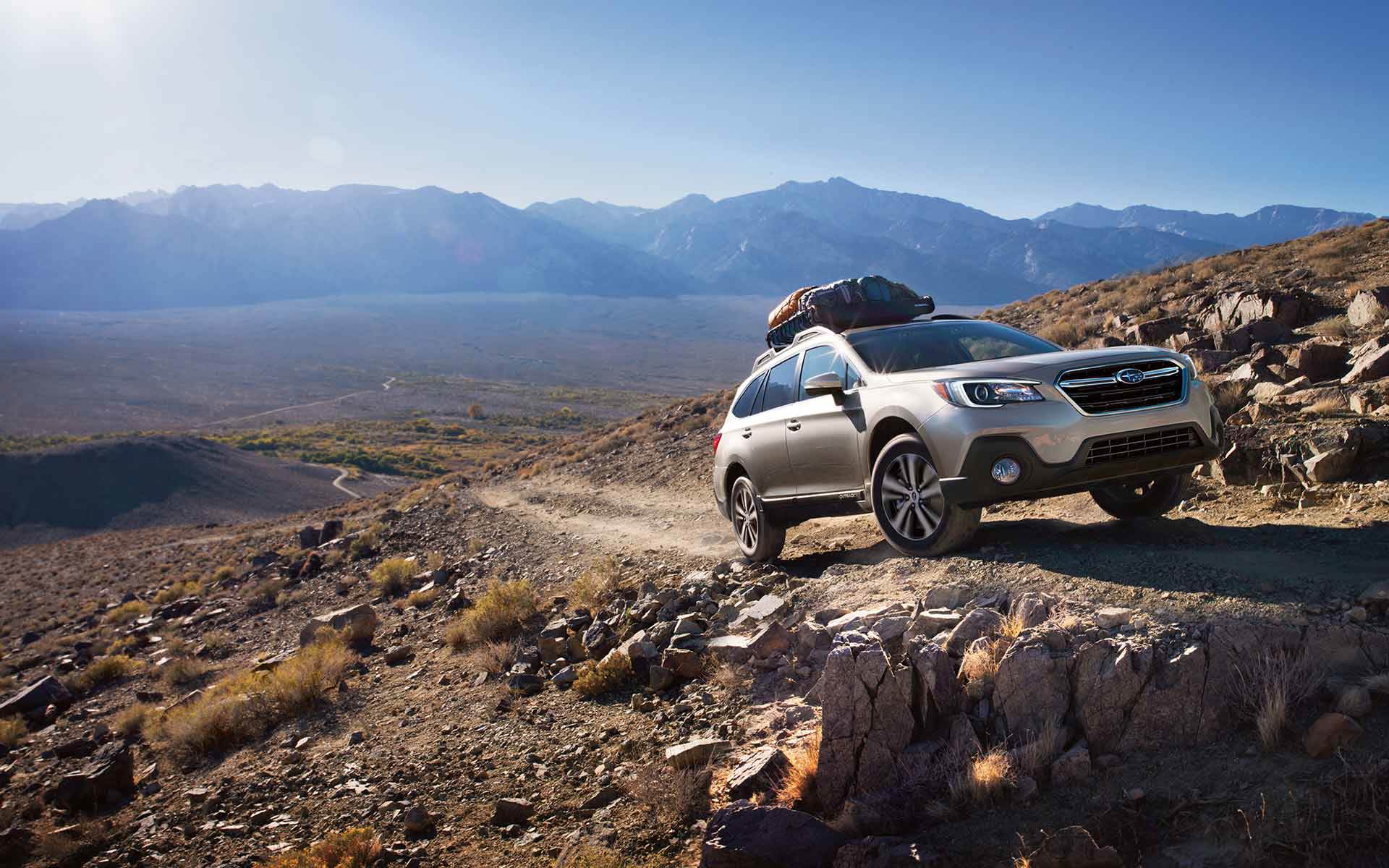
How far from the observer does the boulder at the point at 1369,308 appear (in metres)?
10.8

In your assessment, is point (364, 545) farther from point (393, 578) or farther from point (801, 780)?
point (801, 780)

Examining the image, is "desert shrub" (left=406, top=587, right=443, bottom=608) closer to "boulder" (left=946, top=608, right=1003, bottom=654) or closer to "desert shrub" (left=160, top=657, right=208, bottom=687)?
"desert shrub" (left=160, top=657, right=208, bottom=687)

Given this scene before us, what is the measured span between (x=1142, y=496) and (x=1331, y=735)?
3.46 metres

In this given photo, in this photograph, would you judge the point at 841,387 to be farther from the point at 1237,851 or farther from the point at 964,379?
the point at 1237,851

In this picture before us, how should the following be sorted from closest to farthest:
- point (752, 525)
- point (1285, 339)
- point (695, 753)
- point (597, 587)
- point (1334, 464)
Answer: point (695, 753) → point (1334, 464) → point (752, 525) → point (597, 587) → point (1285, 339)

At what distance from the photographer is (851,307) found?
12.3 metres

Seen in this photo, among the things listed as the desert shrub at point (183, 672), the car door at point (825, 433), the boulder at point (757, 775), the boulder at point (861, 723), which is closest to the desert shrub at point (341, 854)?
the boulder at point (757, 775)

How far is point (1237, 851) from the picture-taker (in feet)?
10.4

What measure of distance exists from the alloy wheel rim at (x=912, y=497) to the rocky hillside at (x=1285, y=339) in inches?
133

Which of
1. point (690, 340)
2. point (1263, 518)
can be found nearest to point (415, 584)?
point (1263, 518)

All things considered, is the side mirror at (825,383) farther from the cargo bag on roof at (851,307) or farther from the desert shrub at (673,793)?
the cargo bag on roof at (851,307)

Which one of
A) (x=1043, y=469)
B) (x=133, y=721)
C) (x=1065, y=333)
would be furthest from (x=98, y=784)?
(x=1065, y=333)

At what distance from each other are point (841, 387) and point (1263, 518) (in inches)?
137

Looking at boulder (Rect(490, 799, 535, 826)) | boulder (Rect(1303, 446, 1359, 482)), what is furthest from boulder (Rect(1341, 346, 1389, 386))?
boulder (Rect(490, 799, 535, 826))
